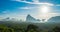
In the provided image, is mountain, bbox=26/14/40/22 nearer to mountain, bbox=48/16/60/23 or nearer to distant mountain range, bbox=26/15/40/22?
distant mountain range, bbox=26/15/40/22

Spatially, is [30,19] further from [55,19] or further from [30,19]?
[55,19]

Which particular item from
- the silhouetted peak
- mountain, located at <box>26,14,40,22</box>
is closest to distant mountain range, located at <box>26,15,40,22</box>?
mountain, located at <box>26,14,40,22</box>

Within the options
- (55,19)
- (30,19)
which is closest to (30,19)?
(30,19)

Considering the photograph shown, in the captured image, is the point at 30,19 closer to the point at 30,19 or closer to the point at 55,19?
the point at 30,19

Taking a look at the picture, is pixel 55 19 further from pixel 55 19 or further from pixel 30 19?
pixel 30 19

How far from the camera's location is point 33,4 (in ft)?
7.22

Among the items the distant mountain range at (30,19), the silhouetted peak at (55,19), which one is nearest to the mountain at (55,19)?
the silhouetted peak at (55,19)

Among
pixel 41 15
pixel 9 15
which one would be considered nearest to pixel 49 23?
pixel 41 15

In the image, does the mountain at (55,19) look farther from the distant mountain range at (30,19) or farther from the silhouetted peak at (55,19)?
the distant mountain range at (30,19)

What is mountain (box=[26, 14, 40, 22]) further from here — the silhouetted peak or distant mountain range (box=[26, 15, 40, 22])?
the silhouetted peak

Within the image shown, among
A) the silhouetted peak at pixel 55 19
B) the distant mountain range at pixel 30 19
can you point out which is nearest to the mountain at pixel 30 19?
the distant mountain range at pixel 30 19

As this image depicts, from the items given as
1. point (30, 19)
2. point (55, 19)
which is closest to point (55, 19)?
point (55, 19)

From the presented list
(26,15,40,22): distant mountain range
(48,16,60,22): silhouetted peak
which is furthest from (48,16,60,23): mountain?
(26,15,40,22): distant mountain range

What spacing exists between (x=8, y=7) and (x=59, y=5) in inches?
36.4
